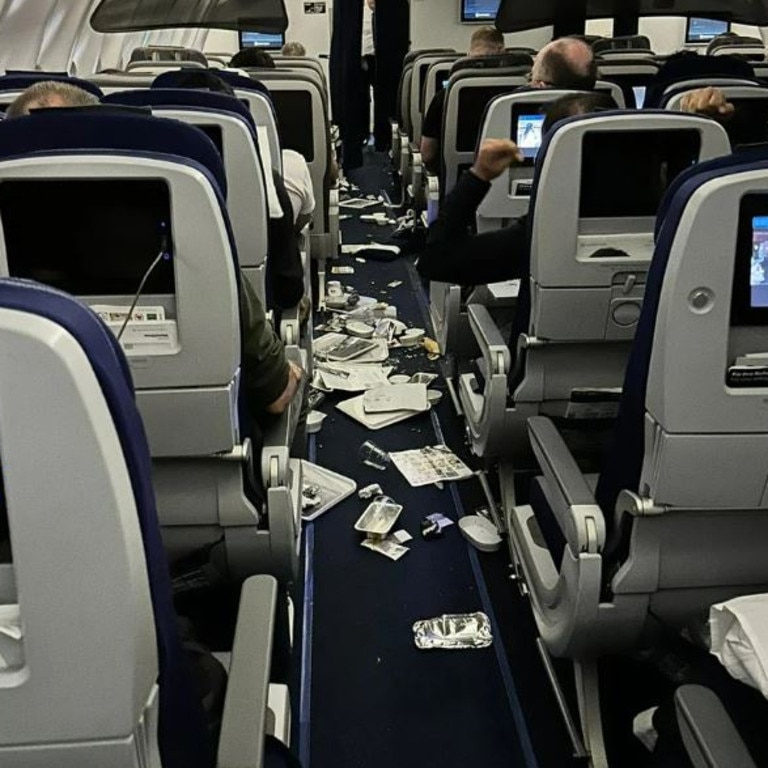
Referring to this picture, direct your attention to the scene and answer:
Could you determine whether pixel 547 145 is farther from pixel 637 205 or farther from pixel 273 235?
pixel 273 235

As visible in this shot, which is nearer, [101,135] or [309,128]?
[101,135]

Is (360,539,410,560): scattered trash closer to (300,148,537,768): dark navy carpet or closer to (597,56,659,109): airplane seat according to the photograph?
(300,148,537,768): dark navy carpet

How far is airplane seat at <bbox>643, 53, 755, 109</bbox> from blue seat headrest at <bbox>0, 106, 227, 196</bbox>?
3247 mm

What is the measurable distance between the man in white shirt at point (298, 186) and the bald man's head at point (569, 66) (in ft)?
3.90

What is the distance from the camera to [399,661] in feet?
9.36

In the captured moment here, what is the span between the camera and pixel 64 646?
0.99 meters

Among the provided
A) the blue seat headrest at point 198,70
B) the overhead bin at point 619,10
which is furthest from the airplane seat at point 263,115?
the overhead bin at point 619,10

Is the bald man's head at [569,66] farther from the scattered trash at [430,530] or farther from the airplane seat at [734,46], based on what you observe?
the airplane seat at [734,46]

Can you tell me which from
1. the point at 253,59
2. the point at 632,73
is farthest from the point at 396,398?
the point at 253,59

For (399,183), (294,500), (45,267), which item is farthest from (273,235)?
(399,183)

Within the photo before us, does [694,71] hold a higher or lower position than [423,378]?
higher

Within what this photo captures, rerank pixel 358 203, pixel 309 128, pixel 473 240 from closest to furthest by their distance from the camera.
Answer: pixel 473 240 → pixel 309 128 → pixel 358 203

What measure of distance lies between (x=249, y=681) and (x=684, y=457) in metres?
0.92

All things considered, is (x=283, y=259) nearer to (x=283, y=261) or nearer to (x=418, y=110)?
(x=283, y=261)
